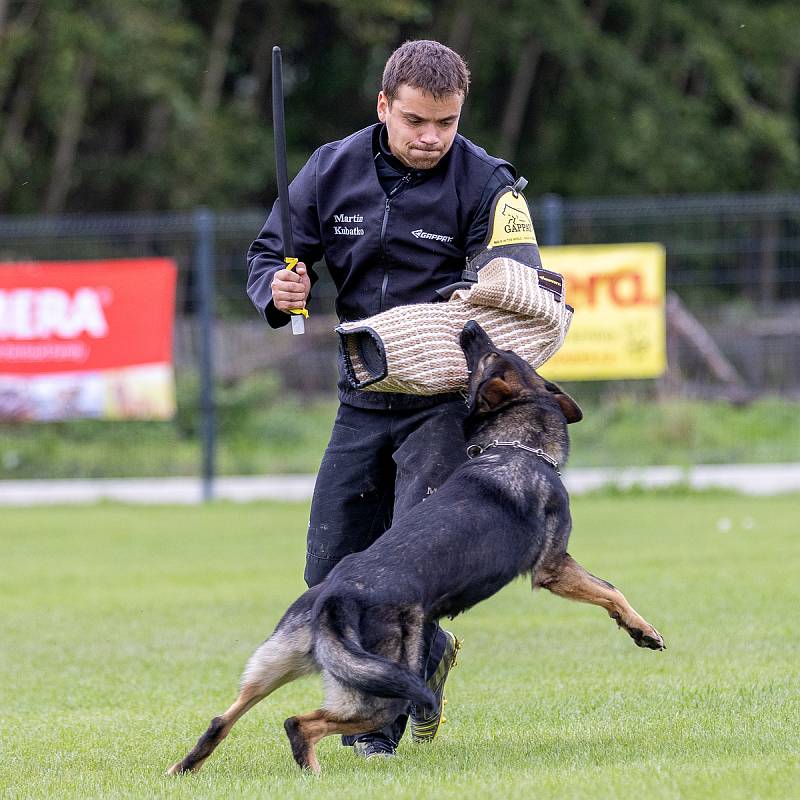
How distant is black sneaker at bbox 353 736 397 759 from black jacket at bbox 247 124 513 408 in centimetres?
104

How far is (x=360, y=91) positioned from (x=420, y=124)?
25.8m

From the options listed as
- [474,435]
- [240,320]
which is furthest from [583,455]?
[474,435]

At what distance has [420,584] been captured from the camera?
3.71 meters

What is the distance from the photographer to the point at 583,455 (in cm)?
1299

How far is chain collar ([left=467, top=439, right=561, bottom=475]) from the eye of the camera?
4176 mm

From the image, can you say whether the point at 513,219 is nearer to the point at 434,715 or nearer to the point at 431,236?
the point at 431,236

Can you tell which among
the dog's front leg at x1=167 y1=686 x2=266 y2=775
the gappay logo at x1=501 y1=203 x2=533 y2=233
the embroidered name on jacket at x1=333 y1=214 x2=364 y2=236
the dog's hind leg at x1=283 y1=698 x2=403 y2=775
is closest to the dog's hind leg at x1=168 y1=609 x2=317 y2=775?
the dog's front leg at x1=167 y1=686 x2=266 y2=775

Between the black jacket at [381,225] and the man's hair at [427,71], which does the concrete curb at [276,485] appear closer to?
the black jacket at [381,225]

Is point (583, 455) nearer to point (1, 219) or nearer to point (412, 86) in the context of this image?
point (412, 86)

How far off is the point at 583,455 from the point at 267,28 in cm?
1704

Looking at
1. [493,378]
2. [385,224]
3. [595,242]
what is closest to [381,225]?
[385,224]

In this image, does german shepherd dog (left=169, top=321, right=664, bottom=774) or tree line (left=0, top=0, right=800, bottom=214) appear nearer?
german shepherd dog (left=169, top=321, right=664, bottom=774)

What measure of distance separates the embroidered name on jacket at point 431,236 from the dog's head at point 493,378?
10.5 inches

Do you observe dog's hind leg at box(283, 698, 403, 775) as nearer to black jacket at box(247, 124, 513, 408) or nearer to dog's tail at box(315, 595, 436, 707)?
dog's tail at box(315, 595, 436, 707)
